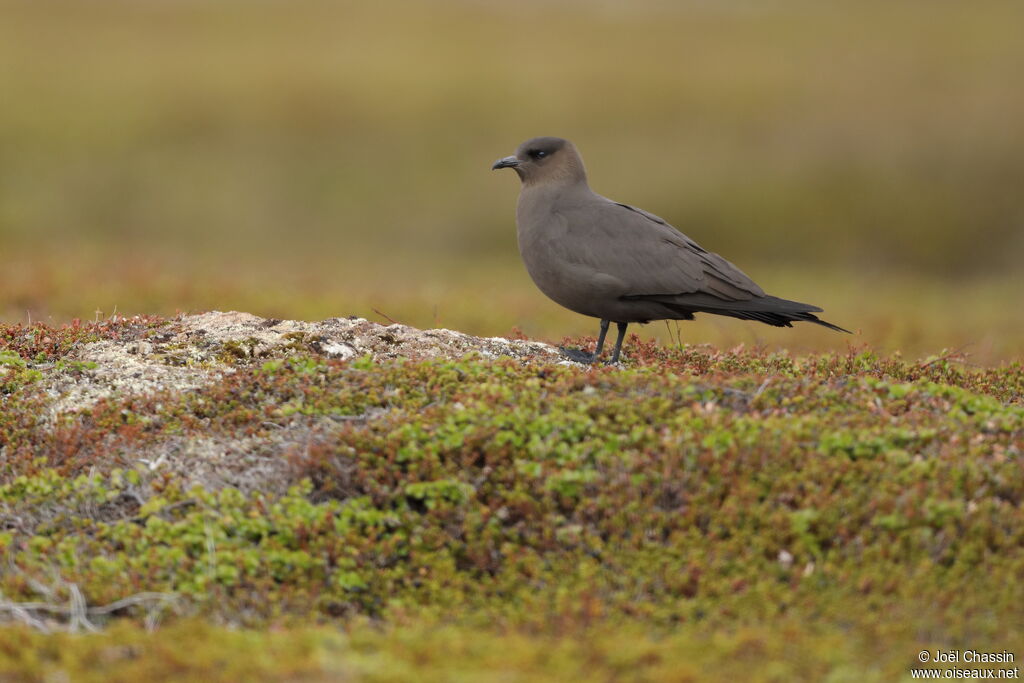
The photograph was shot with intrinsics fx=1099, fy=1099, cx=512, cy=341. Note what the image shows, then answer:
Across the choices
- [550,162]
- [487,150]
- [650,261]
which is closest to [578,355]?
[650,261]

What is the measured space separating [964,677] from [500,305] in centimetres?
1056

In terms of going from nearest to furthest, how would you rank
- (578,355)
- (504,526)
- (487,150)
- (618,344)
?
(504,526) → (618,344) → (578,355) → (487,150)

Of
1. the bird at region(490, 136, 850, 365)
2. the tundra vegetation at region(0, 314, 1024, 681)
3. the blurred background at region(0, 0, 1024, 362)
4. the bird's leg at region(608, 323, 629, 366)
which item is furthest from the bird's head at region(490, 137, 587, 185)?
the blurred background at region(0, 0, 1024, 362)

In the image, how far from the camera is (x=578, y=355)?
28.1ft

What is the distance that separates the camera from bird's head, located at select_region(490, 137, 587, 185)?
29.7ft

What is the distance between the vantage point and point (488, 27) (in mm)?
33469

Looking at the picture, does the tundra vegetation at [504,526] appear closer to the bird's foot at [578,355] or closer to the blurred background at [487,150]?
the bird's foot at [578,355]

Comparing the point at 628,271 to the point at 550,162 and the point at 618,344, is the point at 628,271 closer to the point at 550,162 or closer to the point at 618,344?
the point at 618,344

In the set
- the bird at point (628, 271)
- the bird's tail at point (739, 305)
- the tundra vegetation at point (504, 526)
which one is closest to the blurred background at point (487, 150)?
the bird at point (628, 271)

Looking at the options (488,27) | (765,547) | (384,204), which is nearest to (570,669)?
(765,547)

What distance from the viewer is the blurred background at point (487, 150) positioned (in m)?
20.2

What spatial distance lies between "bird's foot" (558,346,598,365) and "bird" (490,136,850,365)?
0.04 metres

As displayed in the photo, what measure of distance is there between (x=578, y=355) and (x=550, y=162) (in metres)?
1.68

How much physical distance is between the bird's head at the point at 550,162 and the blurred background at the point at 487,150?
6.00 m
